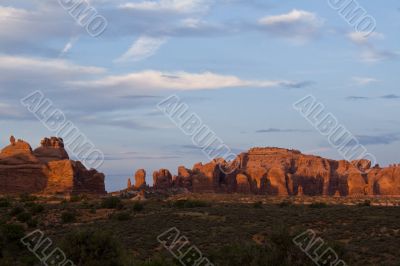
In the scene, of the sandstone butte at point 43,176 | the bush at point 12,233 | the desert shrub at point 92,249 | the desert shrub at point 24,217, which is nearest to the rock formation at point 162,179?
the sandstone butte at point 43,176

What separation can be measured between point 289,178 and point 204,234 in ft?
303

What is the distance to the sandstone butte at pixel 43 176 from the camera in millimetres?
81188

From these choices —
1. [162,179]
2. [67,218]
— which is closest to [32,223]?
[67,218]

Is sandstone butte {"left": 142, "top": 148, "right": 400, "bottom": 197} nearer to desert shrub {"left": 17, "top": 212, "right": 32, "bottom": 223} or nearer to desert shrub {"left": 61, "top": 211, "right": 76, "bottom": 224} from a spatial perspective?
desert shrub {"left": 17, "top": 212, "right": 32, "bottom": 223}

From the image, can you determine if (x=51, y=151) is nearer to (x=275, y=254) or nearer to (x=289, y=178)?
(x=289, y=178)

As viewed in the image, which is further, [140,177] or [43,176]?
[140,177]

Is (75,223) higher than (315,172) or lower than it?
lower

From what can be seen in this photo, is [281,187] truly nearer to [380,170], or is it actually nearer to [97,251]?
[380,170]

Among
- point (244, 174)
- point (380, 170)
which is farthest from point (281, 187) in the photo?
point (380, 170)

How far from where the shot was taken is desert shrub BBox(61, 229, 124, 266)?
72.2 feet

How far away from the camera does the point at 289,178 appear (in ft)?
401

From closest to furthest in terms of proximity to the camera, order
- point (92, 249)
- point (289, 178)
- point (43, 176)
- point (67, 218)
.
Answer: point (92, 249) → point (67, 218) → point (43, 176) → point (289, 178)

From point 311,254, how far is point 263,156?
13019 cm

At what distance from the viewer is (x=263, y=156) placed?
148875 millimetres
